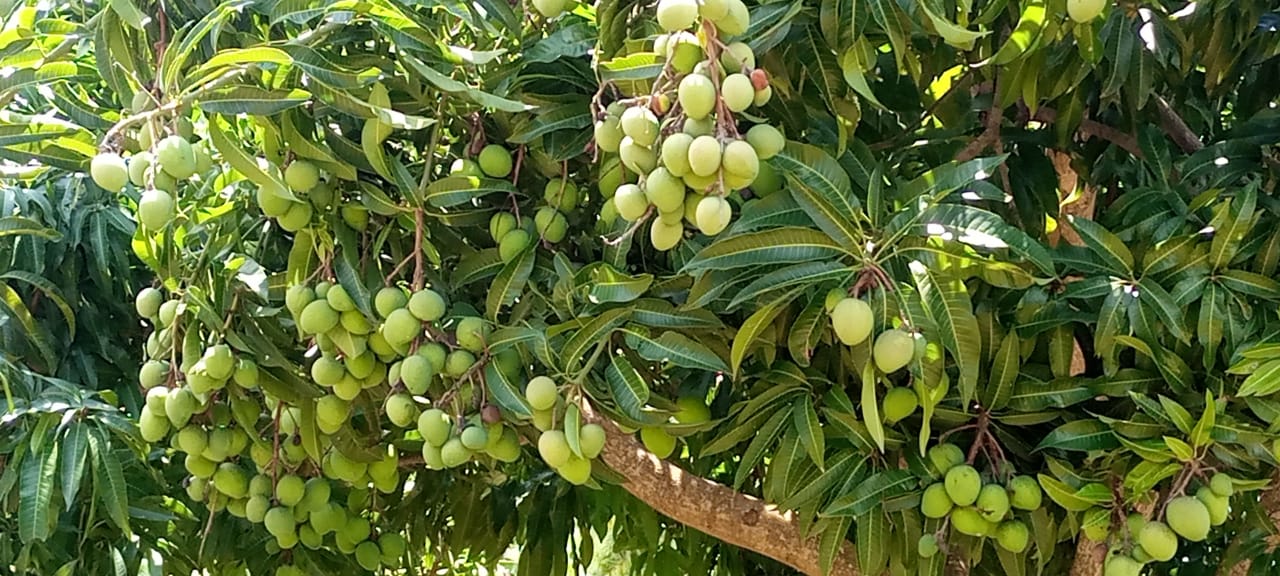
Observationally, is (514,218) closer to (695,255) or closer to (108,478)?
(695,255)

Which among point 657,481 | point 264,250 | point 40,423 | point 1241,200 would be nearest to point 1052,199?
point 1241,200

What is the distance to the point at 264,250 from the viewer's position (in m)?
1.72

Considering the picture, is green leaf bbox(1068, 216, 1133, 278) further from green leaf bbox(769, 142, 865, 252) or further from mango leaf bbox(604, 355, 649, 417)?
mango leaf bbox(604, 355, 649, 417)

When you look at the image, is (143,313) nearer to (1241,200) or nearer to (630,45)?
(630,45)

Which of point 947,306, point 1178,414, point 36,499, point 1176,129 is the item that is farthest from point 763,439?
point 36,499

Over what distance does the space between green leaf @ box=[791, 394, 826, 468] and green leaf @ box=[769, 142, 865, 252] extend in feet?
1.06

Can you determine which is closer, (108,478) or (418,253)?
(418,253)

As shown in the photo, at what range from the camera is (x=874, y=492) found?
157 centimetres

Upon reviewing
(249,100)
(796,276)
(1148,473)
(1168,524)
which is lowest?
(1168,524)

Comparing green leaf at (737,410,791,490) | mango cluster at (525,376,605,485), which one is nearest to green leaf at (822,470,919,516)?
green leaf at (737,410,791,490)

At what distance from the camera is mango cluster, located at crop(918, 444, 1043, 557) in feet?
5.01

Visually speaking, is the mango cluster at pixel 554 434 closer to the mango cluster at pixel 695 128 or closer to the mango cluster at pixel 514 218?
the mango cluster at pixel 514 218

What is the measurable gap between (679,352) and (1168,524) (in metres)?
0.68

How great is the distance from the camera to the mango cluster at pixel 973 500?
5.01 feet
